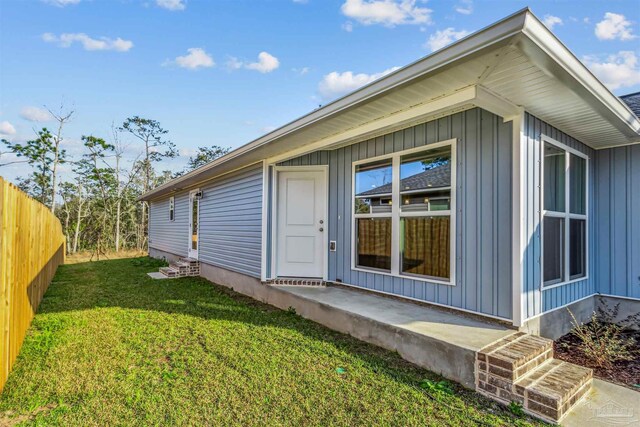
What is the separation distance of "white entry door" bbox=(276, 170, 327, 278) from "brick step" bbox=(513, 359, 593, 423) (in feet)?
11.1

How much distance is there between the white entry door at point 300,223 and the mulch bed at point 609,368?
10.8 feet

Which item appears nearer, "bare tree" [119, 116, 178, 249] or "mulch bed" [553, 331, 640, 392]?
"mulch bed" [553, 331, 640, 392]

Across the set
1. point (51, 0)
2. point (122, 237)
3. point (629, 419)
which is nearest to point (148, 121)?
point (122, 237)

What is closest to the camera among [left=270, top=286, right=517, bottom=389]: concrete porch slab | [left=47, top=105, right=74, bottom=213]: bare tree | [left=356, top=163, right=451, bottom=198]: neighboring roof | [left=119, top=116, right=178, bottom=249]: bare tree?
[left=270, top=286, right=517, bottom=389]: concrete porch slab

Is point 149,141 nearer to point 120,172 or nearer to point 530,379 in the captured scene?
point 120,172

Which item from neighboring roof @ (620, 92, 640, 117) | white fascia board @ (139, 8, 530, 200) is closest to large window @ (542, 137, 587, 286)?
neighboring roof @ (620, 92, 640, 117)

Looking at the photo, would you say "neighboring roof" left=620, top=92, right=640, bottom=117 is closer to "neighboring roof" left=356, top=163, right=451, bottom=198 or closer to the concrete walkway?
"neighboring roof" left=356, top=163, right=451, bottom=198

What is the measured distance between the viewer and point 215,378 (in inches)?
108

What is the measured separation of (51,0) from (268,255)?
679 centimetres

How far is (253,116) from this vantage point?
11227 mm

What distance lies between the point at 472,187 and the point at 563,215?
132cm

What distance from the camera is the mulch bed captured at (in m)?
2.82

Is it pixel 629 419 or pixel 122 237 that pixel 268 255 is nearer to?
pixel 629 419

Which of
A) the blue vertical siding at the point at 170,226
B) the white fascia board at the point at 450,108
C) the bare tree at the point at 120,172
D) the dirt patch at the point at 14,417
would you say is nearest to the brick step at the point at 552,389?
the white fascia board at the point at 450,108
